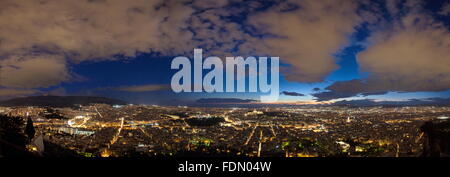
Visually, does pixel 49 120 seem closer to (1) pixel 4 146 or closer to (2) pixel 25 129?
(2) pixel 25 129

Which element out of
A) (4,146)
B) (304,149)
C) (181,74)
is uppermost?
(181,74)
